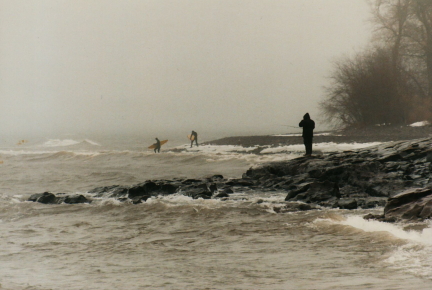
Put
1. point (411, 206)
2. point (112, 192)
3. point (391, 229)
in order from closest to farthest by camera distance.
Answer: point (391, 229)
point (411, 206)
point (112, 192)

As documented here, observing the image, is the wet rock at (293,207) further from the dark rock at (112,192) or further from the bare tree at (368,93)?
the bare tree at (368,93)

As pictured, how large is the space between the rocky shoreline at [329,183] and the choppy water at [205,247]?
745mm

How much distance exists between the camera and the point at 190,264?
753cm

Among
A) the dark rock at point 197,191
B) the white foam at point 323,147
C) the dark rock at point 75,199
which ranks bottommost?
the dark rock at point 75,199

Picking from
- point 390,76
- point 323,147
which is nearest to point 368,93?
point 390,76

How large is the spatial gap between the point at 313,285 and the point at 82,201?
1066 cm

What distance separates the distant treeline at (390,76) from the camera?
140 feet

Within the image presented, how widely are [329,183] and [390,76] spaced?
32.3m

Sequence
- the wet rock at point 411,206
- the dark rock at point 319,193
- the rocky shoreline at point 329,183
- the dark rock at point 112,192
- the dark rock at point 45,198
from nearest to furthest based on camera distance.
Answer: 1. the wet rock at point 411,206
2. the rocky shoreline at point 329,183
3. the dark rock at point 319,193
4. the dark rock at point 45,198
5. the dark rock at point 112,192

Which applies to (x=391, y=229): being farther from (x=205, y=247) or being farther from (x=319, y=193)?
(x=319, y=193)

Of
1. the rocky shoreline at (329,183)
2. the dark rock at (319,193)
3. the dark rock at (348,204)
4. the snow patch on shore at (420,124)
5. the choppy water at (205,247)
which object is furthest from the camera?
the snow patch on shore at (420,124)

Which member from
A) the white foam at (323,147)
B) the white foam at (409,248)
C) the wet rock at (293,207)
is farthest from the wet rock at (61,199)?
the white foam at (323,147)

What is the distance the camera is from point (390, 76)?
42469mm

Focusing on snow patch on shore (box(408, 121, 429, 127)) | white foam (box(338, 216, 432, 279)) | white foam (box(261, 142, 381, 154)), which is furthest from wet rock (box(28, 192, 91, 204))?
snow patch on shore (box(408, 121, 429, 127))
